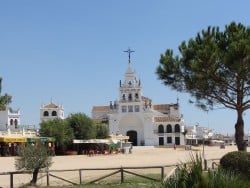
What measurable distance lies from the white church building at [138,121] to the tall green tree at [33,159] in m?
80.8

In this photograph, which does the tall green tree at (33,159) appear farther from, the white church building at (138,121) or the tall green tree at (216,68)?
the white church building at (138,121)

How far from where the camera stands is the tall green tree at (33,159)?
16.2 metres

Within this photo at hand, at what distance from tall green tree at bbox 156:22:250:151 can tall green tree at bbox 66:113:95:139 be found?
133 ft

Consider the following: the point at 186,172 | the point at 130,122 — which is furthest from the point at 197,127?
the point at 186,172

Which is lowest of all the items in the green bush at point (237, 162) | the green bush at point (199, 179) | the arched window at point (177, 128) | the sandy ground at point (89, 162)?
the sandy ground at point (89, 162)

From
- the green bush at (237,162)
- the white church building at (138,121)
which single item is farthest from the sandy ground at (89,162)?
the white church building at (138,121)

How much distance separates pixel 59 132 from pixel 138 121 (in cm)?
4371

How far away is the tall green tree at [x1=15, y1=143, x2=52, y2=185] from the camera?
1620 cm

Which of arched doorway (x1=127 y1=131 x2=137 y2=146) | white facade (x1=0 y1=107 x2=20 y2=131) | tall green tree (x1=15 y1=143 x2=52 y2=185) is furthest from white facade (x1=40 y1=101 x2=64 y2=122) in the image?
tall green tree (x1=15 y1=143 x2=52 y2=185)

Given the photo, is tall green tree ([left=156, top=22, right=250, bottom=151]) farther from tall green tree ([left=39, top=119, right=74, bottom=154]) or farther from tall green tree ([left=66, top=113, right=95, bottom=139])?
tall green tree ([left=66, top=113, right=95, bottom=139])

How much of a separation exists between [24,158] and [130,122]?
274 ft

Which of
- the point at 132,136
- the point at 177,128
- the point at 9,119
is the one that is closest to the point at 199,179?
Result: the point at 177,128

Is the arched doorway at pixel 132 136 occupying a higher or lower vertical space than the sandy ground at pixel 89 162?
higher

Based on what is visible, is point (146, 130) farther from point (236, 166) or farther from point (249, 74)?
point (236, 166)
